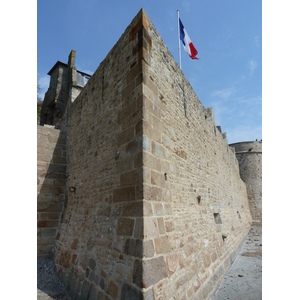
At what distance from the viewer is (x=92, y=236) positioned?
12.1 feet

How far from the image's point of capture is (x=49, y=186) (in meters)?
5.67

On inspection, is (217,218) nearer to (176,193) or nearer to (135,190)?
(176,193)

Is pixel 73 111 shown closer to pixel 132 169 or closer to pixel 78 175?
pixel 78 175

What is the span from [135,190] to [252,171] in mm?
19279

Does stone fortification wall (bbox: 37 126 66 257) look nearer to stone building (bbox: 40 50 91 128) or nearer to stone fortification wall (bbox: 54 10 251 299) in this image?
stone fortification wall (bbox: 54 10 251 299)

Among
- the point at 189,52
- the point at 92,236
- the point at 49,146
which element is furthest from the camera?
the point at 189,52

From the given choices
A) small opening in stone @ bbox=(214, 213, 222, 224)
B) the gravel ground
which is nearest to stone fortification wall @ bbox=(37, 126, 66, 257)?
the gravel ground

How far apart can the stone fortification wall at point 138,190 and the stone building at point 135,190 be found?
17mm

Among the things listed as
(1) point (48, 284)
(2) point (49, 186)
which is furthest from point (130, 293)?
(2) point (49, 186)

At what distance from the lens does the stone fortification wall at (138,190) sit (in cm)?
285

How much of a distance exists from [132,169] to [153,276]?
1.43 m

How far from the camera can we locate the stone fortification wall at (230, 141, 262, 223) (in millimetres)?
18594
